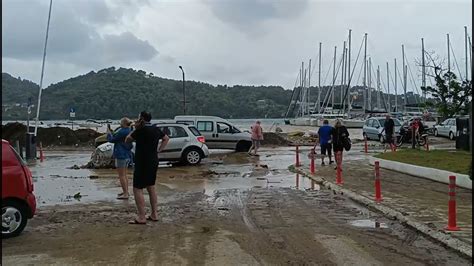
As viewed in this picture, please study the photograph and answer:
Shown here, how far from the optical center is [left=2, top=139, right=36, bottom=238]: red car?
8.45m

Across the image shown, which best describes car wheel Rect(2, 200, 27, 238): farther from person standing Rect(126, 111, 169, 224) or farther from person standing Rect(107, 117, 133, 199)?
person standing Rect(107, 117, 133, 199)

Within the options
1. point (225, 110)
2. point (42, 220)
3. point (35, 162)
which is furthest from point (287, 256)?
point (225, 110)

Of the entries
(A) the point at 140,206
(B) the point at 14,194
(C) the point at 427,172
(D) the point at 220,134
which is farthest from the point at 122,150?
(D) the point at 220,134

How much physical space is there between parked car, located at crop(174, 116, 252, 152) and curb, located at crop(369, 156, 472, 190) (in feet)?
31.5

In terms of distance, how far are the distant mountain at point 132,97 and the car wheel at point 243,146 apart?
3448cm

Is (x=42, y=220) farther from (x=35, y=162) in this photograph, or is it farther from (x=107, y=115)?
(x=107, y=115)

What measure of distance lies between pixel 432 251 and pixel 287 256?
2101 mm

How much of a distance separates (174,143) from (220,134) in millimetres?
6169

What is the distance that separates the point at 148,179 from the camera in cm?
988

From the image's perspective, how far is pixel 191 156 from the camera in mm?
22484

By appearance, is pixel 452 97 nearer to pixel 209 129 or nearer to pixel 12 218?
pixel 209 129

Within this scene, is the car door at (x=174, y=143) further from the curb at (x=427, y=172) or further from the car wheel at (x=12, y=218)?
the car wheel at (x=12, y=218)

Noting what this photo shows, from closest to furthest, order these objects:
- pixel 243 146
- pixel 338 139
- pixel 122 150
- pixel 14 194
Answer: pixel 14 194 → pixel 122 150 → pixel 338 139 → pixel 243 146

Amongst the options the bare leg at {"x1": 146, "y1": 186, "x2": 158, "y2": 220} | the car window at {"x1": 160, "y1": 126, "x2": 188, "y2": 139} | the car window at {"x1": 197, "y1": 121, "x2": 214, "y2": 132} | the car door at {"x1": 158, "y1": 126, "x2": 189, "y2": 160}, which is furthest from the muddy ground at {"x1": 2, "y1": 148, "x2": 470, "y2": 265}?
the car window at {"x1": 197, "y1": 121, "x2": 214, "y2": 132}
